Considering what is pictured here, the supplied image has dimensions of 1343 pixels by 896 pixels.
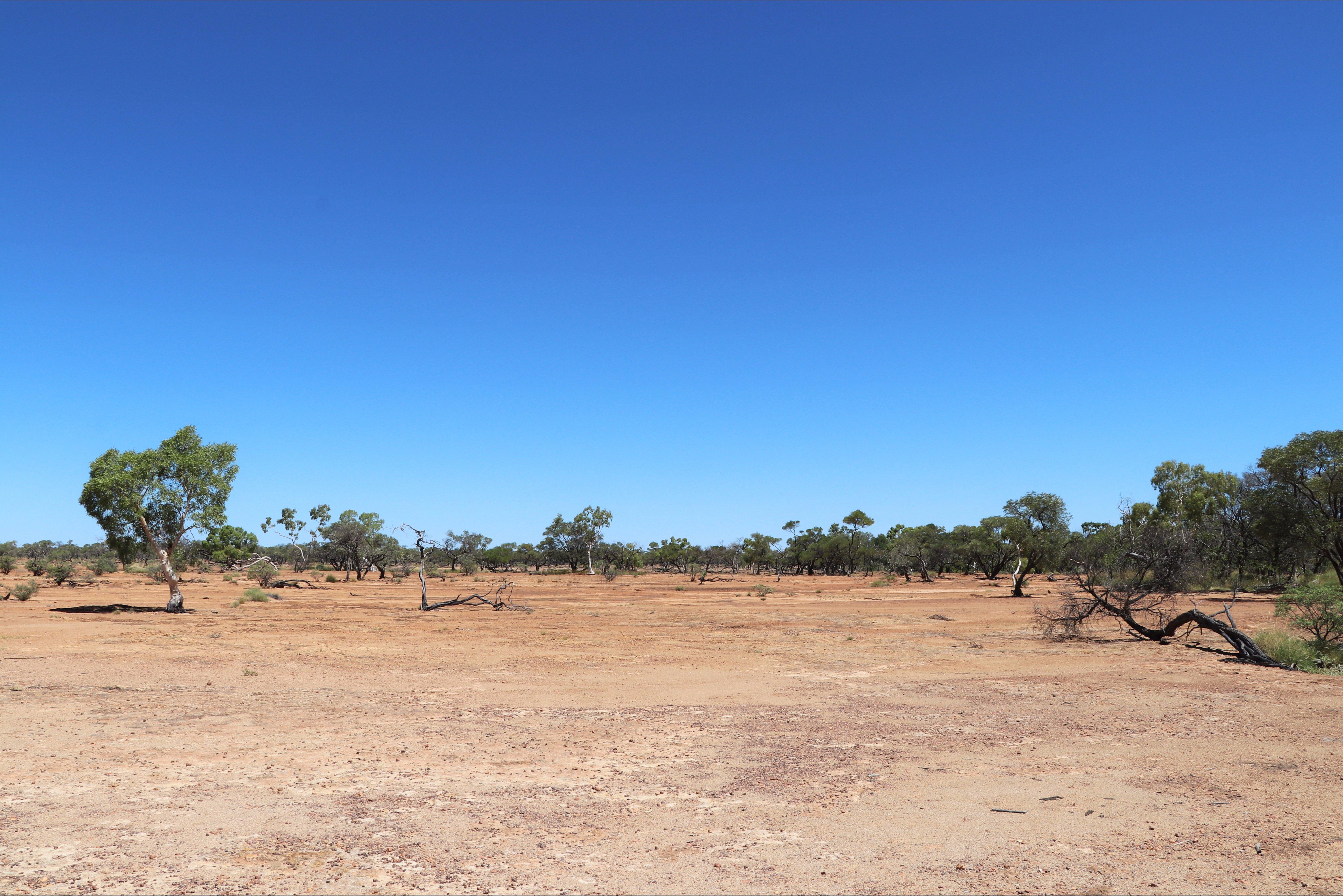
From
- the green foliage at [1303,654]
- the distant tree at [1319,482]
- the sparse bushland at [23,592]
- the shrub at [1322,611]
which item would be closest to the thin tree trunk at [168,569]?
the sparse bushland at [23,592]

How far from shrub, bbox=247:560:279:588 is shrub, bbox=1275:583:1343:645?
48.7 meters

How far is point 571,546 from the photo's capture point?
3917 inches

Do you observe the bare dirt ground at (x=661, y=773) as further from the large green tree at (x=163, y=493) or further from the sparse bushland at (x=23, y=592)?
the sparse bushland at (x=23, y=592)

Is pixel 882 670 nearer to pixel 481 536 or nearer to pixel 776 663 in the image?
pixel 776 663

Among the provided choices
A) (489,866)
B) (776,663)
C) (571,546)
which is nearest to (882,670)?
(776,663)

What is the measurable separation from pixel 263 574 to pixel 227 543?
944 inches

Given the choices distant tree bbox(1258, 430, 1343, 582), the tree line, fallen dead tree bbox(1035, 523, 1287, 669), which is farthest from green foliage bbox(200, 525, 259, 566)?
distant tree bbox(1258, 430, 1343, 582)

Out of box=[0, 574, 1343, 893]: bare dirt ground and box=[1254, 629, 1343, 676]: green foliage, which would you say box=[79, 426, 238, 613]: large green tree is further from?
box=[1254, 629, 1343, 676]: green foliage

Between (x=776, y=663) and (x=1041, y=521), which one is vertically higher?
(x=1041, y=521)

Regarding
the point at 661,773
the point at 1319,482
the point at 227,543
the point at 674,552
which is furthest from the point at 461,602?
the point at 674,552

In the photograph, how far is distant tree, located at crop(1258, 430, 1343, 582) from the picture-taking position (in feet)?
142

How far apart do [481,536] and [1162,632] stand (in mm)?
95557

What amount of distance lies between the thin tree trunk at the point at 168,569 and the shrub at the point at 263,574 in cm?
1490

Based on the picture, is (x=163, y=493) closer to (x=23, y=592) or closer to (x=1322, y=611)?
(x=23, y=592)
